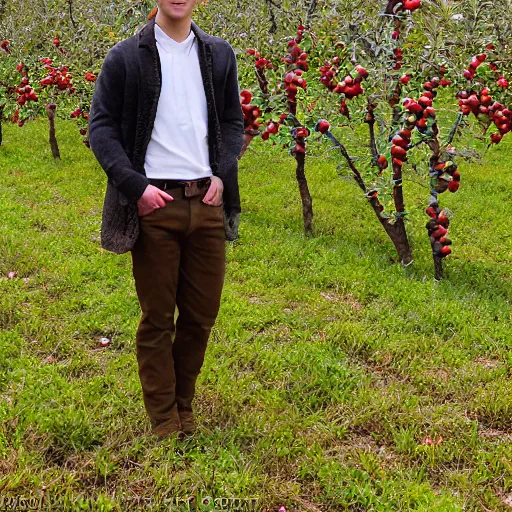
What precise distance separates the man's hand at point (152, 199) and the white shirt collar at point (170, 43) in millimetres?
594

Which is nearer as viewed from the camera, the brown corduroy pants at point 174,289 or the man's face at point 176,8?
the man's face at point 176,8

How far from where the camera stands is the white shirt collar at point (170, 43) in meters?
2.71

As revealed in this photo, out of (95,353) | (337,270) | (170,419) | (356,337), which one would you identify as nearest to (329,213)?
(337,270)

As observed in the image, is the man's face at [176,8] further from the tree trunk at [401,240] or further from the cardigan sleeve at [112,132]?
the tree trunk at [401,240]

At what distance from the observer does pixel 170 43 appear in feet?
8.90

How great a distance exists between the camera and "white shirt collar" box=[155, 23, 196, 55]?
107 inches

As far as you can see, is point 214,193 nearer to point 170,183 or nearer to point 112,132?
point 170,183

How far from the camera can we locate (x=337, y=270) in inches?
226

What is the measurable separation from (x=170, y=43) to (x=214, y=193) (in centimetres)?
66

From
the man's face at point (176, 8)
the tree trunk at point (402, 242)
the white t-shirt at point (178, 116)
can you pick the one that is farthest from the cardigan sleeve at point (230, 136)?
the tree trunk at point (402, 242)

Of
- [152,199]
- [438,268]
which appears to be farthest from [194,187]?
[438,268]

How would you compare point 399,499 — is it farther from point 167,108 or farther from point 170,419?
point 167,108

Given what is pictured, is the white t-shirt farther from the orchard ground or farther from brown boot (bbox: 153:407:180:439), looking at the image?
the orchard ground

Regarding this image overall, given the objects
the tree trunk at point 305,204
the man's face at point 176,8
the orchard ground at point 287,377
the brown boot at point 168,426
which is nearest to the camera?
the man's face at point 176,8
